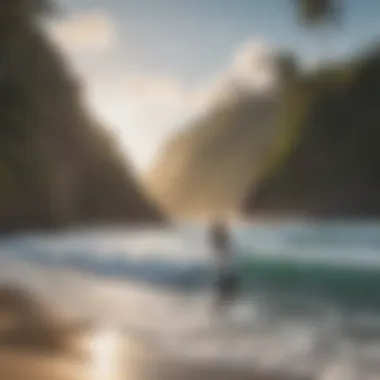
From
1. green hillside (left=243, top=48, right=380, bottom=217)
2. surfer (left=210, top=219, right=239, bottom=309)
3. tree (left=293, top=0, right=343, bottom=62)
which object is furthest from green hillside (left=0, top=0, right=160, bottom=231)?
tree (left=293, top=0, right=343, bottom=62)

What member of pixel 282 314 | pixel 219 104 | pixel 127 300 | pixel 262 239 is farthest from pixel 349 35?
pixel 127 300

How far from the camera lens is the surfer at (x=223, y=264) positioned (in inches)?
50.1

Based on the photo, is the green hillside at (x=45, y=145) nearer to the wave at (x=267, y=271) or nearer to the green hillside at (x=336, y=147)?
the wave at (x=267, y=271)

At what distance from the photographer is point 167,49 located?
1.35m

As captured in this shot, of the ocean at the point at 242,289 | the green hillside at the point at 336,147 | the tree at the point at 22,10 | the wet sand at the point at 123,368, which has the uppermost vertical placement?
the tree at the point at 22,10

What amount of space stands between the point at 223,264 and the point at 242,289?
0.18 feet

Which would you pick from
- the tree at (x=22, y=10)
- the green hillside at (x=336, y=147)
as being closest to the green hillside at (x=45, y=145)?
the tree at (x=22, y=10)

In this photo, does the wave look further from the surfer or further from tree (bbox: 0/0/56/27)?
tree (bbox: 0/0/56/27)

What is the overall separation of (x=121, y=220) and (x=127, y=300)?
136mm

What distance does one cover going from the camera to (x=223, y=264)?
129 centimetres

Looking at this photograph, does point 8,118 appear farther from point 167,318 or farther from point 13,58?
point 167,318

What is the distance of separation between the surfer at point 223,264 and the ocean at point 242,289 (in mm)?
13

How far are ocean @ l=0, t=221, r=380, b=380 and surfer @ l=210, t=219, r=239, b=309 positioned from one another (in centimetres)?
1

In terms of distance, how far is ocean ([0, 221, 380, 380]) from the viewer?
3.93 ft
